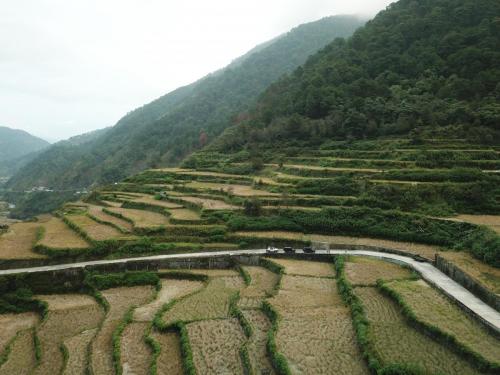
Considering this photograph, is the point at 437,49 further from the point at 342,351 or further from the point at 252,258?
the point at 342,351

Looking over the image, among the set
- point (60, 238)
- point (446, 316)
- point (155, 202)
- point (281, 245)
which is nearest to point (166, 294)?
point (281, 245)

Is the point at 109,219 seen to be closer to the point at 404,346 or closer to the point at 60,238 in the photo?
the point at 60,238

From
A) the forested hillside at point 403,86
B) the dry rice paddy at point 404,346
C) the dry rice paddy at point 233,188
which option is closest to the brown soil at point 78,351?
the dry rice paddy at point 404,346

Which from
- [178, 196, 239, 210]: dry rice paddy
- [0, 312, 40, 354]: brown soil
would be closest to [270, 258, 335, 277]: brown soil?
[178, 196, 239, 210]: dry rice paddy

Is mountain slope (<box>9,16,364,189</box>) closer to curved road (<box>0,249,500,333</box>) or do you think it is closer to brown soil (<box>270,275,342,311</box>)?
curved road (<box>0,249,500,333</box>)

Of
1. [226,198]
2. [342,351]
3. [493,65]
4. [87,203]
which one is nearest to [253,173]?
[226,198]

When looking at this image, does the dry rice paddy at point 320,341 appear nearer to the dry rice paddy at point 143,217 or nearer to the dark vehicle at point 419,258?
the dark vehicle at point 419,258
